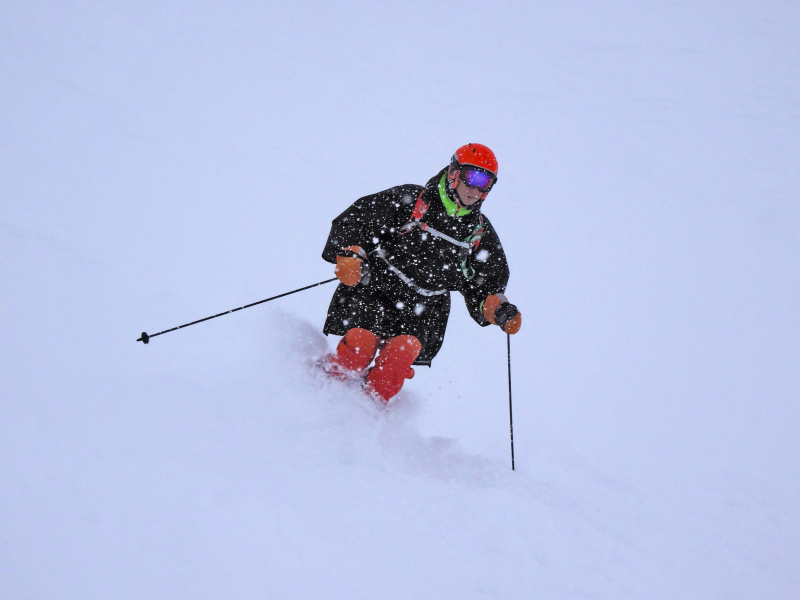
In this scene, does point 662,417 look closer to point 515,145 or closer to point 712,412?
point 712,412

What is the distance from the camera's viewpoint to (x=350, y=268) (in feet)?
11.5

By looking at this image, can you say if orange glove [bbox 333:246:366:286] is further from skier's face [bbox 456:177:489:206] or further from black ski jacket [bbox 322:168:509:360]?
skier's face [bbox 456:177:489:206]

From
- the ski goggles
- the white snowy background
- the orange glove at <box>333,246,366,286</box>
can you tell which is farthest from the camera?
the orange glove at <box>333,246,366,286</box>

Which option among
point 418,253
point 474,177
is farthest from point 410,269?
point 474,177

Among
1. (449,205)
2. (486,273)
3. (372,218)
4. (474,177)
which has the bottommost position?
(486,273)

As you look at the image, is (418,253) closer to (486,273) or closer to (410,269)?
(410,269)

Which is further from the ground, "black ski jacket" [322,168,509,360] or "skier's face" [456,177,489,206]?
"skier's face" [456,177,489,206]

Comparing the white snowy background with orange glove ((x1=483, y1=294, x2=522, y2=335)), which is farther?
orange glove ((x1=483, y1=294, x2=522, y2=335))

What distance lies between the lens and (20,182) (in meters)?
5.92

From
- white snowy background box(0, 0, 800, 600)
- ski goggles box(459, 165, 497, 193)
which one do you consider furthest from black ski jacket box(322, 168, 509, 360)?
white snowy background box(0, 0, 800, 600)

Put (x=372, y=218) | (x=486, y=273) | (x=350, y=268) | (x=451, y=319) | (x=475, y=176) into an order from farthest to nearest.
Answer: (x=451, y=319) → (x=486, y=273) → (x=372, y=218) → (x=350, y=268) → (x=475, y=176)

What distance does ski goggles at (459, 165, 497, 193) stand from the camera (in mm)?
3340

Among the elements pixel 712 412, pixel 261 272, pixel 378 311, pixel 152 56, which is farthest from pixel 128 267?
pixel 152 56

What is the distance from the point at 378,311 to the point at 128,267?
2759 mm
